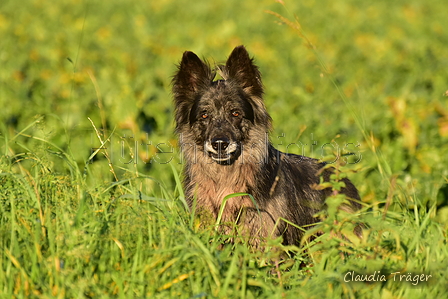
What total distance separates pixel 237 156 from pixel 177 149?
1.83 meters

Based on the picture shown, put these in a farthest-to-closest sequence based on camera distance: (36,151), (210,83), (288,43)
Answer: (288,43) < (210,83) < (36,151)

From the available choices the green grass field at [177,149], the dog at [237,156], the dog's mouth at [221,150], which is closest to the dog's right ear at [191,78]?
the dog at [237,156]

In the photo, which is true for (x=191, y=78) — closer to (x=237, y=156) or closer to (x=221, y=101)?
(x=221, y=101)

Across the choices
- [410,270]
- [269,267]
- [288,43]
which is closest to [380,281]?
[410,270]

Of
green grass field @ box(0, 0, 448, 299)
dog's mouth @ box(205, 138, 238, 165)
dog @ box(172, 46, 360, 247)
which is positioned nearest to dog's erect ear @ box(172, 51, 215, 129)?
dog @ box(172, 46, 360, 247)

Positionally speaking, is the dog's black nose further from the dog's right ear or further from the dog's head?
the dog's right ear

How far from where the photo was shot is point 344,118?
930 cm

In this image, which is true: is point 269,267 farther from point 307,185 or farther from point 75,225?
point 307,185

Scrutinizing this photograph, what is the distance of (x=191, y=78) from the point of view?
554cm

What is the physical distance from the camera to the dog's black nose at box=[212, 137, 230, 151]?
16.4 ft

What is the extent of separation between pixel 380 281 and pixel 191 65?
109 inches

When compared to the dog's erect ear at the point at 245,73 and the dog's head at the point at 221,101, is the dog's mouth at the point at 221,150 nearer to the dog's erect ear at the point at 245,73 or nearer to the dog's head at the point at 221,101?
the dog's head at the point at 221,101

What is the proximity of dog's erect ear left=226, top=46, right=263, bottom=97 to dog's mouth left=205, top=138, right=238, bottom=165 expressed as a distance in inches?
25.5

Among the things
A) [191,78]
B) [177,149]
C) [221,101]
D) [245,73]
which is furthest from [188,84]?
[177,149]
